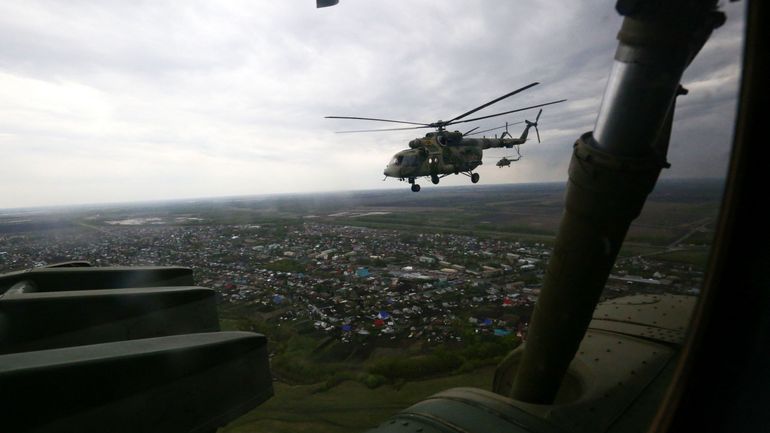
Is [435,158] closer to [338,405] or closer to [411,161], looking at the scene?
[411,161]

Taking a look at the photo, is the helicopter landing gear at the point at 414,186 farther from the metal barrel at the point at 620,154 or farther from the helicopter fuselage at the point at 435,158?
the metal barrel at the point at 620,154

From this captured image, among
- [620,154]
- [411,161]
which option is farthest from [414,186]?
[620,154]

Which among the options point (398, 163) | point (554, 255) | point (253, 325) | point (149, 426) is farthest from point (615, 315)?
point (253, 325)

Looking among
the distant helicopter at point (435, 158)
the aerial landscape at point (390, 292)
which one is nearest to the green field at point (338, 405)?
the aerial landscape at point (390, 292)

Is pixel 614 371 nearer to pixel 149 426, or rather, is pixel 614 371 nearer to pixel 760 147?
pixel 760 147

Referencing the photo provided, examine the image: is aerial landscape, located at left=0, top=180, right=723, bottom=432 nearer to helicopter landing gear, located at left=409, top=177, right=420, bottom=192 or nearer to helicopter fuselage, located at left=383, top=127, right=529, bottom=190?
helicopter fuselage, located at left=383, top=127, right=529, bottom=190

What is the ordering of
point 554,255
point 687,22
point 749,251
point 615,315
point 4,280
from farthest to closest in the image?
point 615,315 → point 4,280 → point 554,255 → point 687,22 → point 749,251

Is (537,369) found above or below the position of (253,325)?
above

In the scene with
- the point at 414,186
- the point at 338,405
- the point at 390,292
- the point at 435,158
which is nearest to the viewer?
the point at 338,405

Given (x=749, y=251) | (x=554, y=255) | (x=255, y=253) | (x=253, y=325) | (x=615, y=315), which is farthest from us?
(x=255, y=253)
